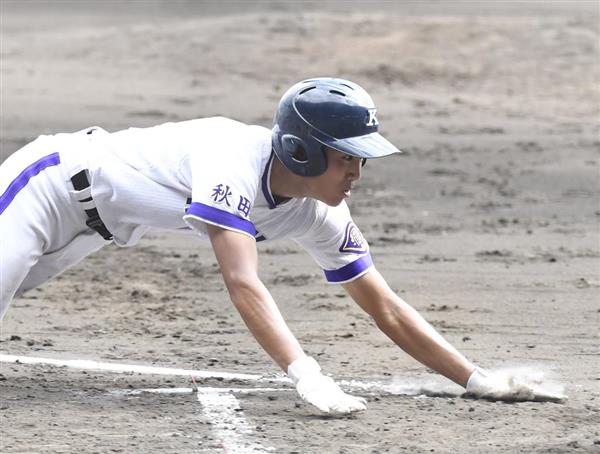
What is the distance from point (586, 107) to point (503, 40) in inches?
134

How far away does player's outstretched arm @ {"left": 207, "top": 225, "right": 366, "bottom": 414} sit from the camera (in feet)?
14.4

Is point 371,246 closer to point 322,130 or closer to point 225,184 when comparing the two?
point 322,130

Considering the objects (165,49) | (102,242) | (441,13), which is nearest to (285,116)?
(102,242)

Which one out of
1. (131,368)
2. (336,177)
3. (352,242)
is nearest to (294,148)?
(336,177)

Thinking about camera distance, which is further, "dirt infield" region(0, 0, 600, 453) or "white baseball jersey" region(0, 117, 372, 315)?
"dirt infield" region(0, 0, 600, 453)

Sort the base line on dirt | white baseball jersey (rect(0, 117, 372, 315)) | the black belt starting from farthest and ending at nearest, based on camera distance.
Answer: the base line on dirt → the black belt → white baseball jersey (rect(0, 117, 372, 315))

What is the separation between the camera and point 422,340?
516 centimetres

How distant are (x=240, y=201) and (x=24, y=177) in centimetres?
92

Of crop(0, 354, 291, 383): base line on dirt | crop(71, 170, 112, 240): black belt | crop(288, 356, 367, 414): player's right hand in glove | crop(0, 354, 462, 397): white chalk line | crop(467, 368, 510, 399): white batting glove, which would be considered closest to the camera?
crop(288, 356, 367, 414): player's right hand in glove

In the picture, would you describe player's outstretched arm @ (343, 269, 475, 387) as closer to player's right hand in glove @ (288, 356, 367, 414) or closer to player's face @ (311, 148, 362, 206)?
player's face @ (311, 148, 362, 206)

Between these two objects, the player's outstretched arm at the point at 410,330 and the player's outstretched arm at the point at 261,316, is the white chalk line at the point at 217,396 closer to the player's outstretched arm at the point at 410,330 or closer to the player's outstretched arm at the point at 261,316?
the player's outstretched arm at the point at 261,316

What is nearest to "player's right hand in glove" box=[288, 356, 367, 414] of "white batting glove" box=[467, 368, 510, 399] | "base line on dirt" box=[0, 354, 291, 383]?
"white batting glove" box=[467, 368, 510, 399]

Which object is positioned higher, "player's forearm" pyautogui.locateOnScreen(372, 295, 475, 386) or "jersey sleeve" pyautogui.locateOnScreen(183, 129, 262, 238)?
"jersey sleeve" pyautogui.locateOnScreen(183, 129, 262, 238)

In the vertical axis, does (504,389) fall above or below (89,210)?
below
